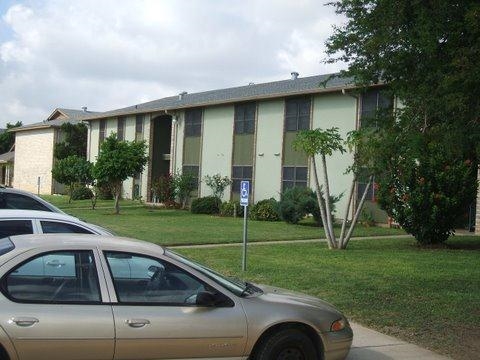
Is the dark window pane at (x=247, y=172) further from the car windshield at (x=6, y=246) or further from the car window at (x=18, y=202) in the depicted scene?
the car windshield at (x=6, y=246)

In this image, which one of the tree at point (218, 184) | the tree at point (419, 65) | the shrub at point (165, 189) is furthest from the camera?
the shrub at point (165, 189)

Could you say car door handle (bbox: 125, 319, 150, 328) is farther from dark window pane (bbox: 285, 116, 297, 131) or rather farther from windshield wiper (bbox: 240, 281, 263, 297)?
dark window pane (bbox: 285, 116, 297, 131)

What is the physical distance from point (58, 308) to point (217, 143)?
3052 centimetres

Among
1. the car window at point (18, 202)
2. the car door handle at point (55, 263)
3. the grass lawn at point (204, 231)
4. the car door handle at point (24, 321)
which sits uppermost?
the car window at point (18, 202)

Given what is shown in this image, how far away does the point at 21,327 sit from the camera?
4727 millimetres

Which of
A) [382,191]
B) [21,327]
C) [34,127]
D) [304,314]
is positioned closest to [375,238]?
[382,191]

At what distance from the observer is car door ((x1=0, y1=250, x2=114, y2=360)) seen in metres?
4.75

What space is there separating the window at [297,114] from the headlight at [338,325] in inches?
946

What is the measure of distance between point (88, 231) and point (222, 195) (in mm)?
25347

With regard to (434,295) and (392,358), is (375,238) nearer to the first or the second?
(434,295)

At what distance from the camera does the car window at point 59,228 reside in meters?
8.38

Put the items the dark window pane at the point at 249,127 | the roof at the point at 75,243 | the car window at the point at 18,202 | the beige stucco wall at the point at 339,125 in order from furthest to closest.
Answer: the dark window pane at the point at 249,127, the beige stucco wall at the point at 339,125, the car window at the point at 18,202, the roof at the point at 75,243

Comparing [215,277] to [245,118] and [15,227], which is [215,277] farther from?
[245,118]

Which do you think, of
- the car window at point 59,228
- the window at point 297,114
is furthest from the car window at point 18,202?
the window at point 297,114
